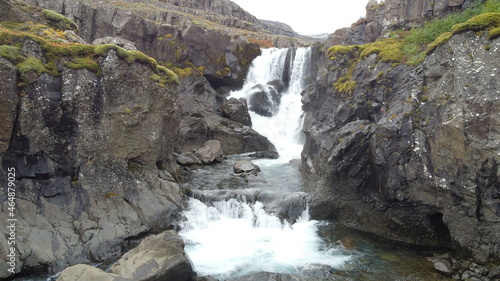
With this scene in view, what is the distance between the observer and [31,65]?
14.7 meters

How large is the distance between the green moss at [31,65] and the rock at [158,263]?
8989 millimetres

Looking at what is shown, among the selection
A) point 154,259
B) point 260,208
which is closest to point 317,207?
point 260,208

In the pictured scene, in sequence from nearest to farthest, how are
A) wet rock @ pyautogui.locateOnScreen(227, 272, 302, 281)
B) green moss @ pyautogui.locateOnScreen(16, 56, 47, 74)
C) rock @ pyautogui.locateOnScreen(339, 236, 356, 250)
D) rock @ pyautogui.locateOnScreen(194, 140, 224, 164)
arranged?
1. wet rock @ pyautogui.locateOnScreen(227, 272, 302, 281)
2. green moss @ pyautogui.locateOnScreen(16, 56, 47, 74)
3. rock @ pyautogui.locateOnScreen(339, 236, 356, 250)
4. rock @ pyautogui.locateOnScreen(194, 140, 224, 164)

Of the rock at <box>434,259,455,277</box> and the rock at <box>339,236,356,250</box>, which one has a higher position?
the rock at <box>434,259,455,277</box>

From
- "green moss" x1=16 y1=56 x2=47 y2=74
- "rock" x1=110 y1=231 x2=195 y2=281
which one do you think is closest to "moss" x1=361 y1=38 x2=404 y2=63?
"rock" x1=110 y1=231 x2=195 y2=281

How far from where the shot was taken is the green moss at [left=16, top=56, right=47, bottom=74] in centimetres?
1441

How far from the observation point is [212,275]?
13.0m

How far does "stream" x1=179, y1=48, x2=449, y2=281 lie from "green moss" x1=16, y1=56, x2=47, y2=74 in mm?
9658

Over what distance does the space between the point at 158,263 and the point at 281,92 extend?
37071 mm

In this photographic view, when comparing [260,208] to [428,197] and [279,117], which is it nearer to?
[428,197]

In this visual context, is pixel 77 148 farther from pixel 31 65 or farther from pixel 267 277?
pixel 267 277

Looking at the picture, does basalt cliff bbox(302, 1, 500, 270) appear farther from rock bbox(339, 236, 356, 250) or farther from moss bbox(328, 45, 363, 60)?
moss bbox(328, 45, 363, 60)

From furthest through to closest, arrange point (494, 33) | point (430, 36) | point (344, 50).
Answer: point (344, 50) → point (430, 36) → point (494, 33)

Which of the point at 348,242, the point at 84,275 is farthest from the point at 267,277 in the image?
the point at 84,275
